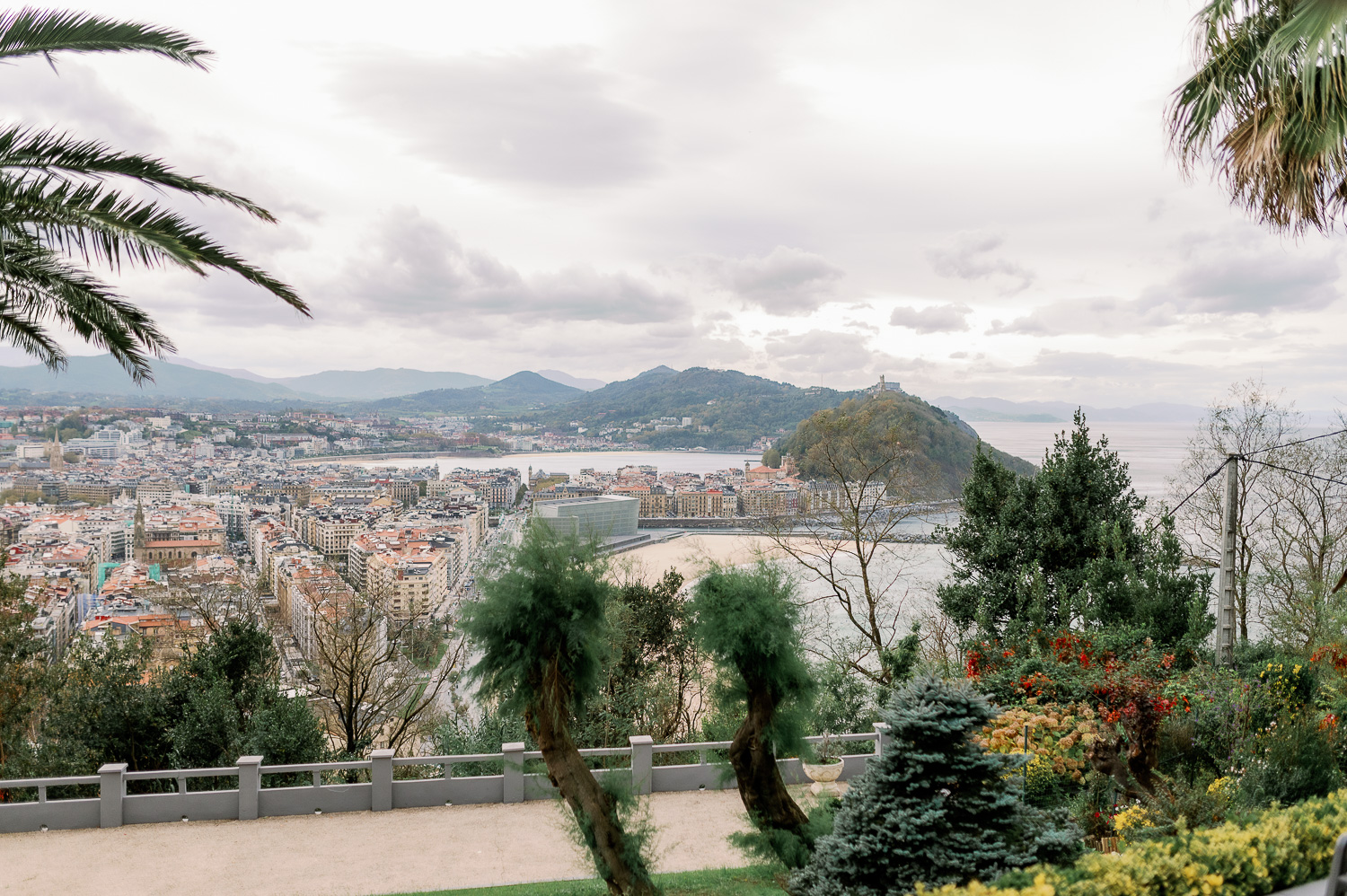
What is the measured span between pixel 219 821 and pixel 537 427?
46.7 m

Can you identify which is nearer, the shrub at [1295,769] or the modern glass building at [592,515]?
the shrub at [1295,769]

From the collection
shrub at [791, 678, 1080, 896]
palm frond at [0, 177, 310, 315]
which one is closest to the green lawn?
shrub at [791, 678, 1080, 896]

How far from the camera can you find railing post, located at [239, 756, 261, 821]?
9406 mm

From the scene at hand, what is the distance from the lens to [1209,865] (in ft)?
14.2

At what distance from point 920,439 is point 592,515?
8.32 m

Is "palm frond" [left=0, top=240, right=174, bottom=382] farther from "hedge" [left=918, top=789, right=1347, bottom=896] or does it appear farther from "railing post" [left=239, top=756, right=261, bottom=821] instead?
"hedge" [left=918, top=789, right=1347, bottom=896]

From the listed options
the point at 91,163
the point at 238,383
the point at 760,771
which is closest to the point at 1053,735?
the point at 760,771

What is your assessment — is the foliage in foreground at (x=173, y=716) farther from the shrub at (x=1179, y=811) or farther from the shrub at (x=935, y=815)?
the shrub at (x=1179, y=811)

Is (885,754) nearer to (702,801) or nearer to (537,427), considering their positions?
(702,801)

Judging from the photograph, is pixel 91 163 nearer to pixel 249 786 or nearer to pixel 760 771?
pixel 760 771

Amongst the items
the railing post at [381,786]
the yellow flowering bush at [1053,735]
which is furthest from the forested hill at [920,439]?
the railing post at [381,786]

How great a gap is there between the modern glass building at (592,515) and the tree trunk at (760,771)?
80.2 inches

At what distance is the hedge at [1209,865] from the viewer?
4082 mm

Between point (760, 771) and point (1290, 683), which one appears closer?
point (760, 771)
